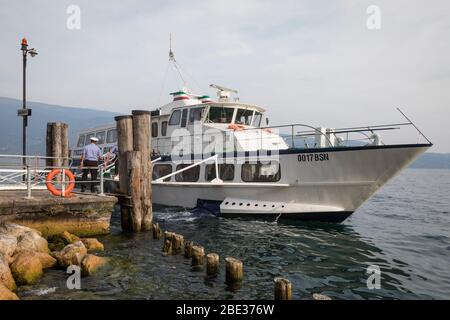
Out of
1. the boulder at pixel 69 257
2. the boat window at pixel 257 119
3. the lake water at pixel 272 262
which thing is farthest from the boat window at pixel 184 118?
the boulder at pixel 69 257

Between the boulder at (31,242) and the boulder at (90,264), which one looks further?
the boulder at (31,242)

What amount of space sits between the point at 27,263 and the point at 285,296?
502 centimetres

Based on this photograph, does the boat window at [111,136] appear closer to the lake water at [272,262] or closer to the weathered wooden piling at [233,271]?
the lake water at [272,262]

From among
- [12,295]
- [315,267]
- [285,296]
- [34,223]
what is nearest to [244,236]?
[315,267]

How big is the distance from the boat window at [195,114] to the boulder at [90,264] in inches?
344

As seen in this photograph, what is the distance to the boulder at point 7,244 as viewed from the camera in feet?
21.8

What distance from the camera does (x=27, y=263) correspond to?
6.45 meters

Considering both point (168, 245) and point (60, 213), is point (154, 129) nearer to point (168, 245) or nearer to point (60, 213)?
point (60, 213)

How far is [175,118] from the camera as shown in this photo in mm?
15859

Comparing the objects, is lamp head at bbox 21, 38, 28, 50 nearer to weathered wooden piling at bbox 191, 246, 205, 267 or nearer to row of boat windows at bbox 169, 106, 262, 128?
row of boat windows at bbox 169, 106, 262, 128

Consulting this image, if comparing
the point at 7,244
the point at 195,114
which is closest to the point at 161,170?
the point at 195,114

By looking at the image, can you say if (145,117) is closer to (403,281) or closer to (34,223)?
(34,223)

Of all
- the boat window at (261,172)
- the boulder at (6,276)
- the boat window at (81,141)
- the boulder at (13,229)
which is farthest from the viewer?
the boat window at (81,141)

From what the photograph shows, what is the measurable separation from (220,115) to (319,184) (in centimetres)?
555
